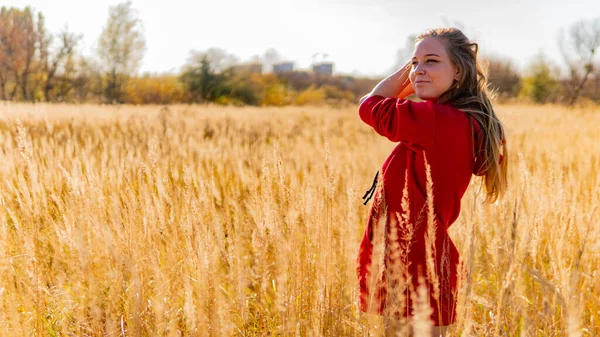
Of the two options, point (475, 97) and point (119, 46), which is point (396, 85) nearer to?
point (475, 97)

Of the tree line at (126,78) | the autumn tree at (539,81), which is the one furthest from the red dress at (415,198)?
the autumn tree at (539,81)

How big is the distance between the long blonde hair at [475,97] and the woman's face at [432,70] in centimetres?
3

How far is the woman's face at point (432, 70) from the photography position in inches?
59.9

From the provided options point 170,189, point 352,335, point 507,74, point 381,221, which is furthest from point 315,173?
point 507,74

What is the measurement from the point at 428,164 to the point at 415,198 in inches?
5.9

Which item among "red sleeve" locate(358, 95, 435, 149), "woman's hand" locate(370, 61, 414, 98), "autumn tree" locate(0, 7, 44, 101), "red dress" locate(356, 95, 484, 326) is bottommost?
"red dress" locate(356, 95, 484, 326)

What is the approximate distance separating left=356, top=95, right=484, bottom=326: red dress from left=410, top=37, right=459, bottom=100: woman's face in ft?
0.44

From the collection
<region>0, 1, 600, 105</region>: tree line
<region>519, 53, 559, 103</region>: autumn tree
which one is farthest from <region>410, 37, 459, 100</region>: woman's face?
<region>519, 53, 559, 103</region>: autumn tree

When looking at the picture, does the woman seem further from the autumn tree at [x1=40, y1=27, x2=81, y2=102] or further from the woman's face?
the autumn tree at [x1=40, y1=27, x2=81, y2=102]

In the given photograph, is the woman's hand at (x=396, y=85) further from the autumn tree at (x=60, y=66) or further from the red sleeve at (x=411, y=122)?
the autumn tree at (x=60, y=66)

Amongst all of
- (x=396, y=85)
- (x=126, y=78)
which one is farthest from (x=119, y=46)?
(x=396, y=85)

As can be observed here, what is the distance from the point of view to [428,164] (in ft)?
4.48

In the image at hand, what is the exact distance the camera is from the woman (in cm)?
137

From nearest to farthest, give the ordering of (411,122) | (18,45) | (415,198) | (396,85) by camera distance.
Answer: (411,122), (415,198), (396,85), (18,45)
